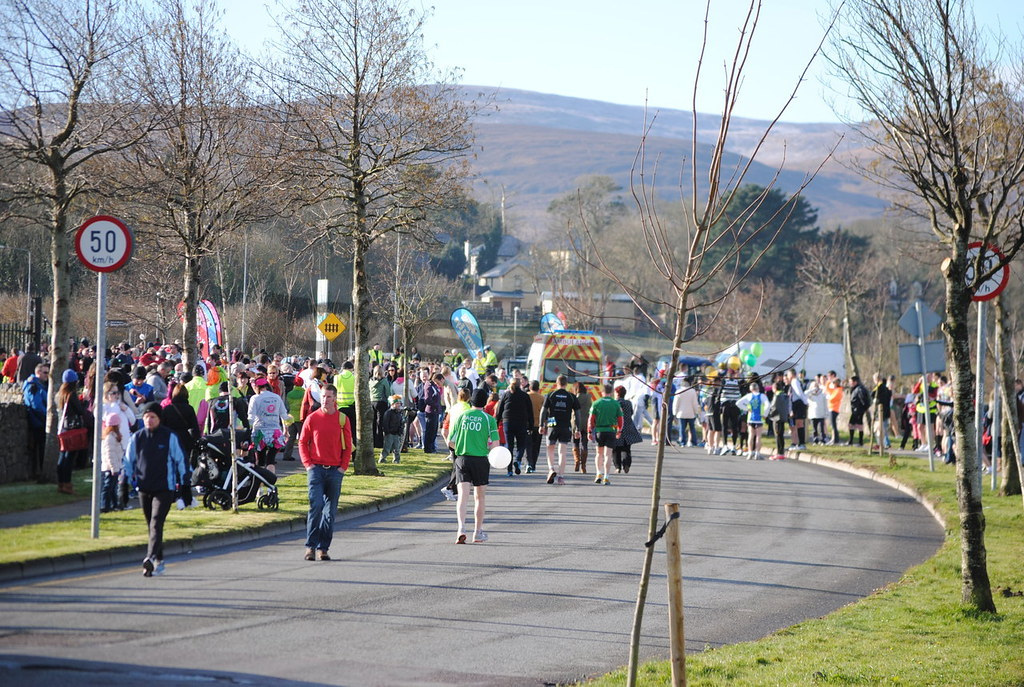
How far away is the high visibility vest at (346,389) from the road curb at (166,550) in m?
5.11

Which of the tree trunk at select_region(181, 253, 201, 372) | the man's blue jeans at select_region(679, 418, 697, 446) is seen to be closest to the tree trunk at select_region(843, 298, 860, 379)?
the man's blue jeans at select_region(679, 418, 697, 446)

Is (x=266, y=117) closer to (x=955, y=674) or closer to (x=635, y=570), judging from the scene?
(x=635, y=570)

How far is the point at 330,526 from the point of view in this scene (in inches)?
512

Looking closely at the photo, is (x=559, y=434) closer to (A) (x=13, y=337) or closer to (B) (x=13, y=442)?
(B) (x=13, y=442)

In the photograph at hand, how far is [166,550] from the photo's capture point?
1322 centimetres

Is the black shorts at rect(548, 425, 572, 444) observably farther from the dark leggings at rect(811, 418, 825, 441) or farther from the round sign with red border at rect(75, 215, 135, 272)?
the dark leggings at rect(811, 418, 825, 441)

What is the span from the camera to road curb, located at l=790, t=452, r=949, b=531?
754 inches

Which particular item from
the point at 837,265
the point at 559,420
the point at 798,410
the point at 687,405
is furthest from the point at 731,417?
the point at 837,265

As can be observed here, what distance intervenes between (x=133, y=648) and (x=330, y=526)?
4.86 meters

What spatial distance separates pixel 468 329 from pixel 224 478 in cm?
1668

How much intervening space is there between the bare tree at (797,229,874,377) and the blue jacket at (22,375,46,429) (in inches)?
2084

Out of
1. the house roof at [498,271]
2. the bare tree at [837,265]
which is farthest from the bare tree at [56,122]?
the house roof at [498,271]

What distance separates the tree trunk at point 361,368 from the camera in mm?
21500

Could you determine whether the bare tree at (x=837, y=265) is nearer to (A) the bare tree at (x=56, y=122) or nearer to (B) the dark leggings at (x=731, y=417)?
(B) the dark leggings at (x=731, y=417)
